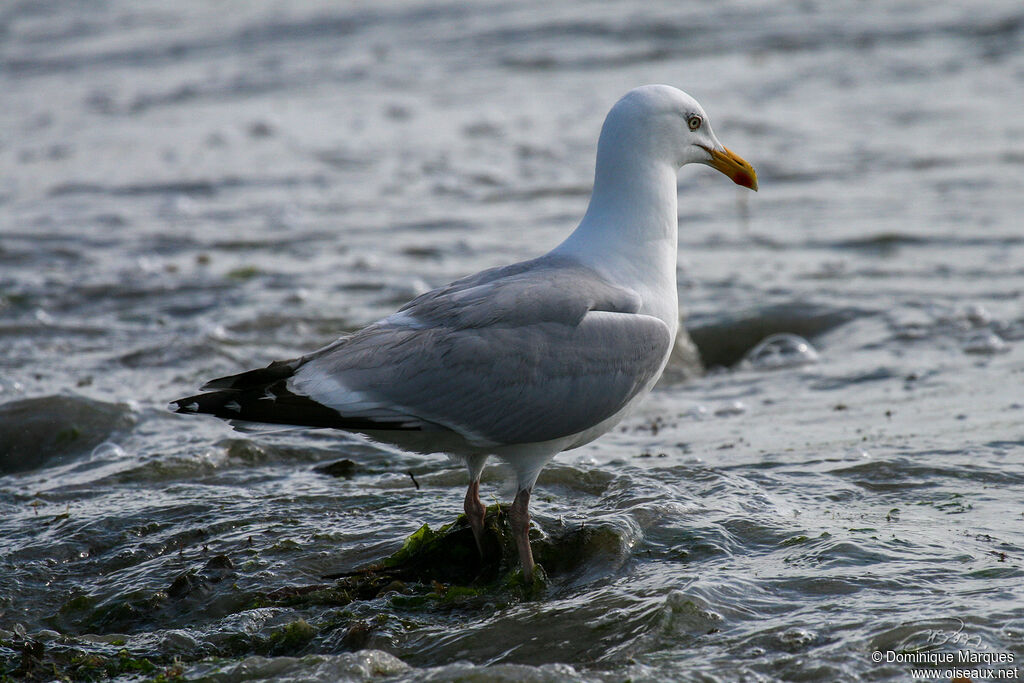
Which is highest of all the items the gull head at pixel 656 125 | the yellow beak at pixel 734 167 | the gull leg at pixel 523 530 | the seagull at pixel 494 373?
the gull head at pixel 656 125

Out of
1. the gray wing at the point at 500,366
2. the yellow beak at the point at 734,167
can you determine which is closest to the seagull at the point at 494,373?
the gray wing at the point at 500,366

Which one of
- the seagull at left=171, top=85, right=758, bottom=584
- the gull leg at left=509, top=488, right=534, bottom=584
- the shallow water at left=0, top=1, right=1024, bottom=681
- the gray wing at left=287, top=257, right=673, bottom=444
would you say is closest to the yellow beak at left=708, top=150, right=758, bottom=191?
the seagull at left=171, top=85, right=758, bottom=584

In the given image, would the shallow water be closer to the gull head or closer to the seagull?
the seagull

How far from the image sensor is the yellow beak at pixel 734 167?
4.83 metres

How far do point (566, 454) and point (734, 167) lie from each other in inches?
58.6

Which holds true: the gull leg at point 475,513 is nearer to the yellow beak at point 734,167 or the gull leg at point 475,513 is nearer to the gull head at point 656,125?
the gull head at point 656,125

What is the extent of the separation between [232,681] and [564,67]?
1338 cm

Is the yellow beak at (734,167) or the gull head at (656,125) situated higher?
the gull head at (656,125)

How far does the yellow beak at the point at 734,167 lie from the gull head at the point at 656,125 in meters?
0.16

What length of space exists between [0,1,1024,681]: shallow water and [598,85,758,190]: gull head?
132cm

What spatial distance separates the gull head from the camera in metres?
4.55

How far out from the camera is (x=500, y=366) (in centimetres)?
405

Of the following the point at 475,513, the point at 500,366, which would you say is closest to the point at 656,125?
the point at 500,366

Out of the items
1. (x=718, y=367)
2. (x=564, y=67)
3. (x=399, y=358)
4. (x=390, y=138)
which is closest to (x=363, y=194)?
(x=390, y=138)
